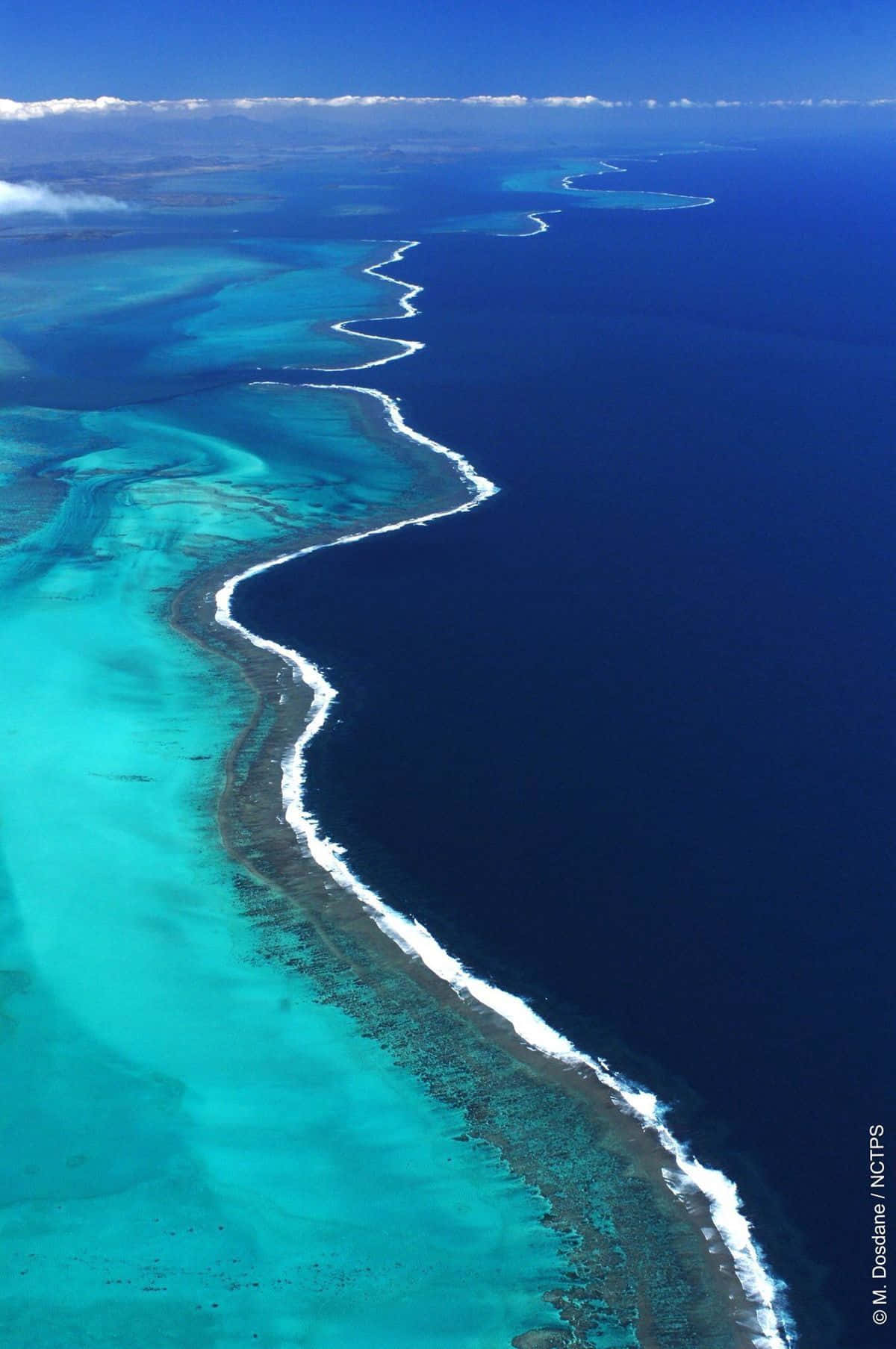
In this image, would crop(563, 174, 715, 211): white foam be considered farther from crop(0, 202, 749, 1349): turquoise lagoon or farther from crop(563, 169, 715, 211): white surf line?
crop(0, 202, 749, 1349): turquoise lagoon

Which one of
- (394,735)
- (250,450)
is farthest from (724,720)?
(250,450)

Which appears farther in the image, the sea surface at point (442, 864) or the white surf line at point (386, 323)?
the white surf line at point (386, 323)

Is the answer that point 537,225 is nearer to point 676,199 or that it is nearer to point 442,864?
point 676,199

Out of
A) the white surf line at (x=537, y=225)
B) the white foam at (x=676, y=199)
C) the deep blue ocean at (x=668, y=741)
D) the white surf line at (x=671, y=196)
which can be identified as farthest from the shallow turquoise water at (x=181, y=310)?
the white foam at (x=676, y=199)

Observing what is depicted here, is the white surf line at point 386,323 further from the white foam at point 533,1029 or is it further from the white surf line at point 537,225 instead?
the white foam at point 533,1029

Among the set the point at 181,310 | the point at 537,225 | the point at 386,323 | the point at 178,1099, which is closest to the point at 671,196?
the point at 537,225
